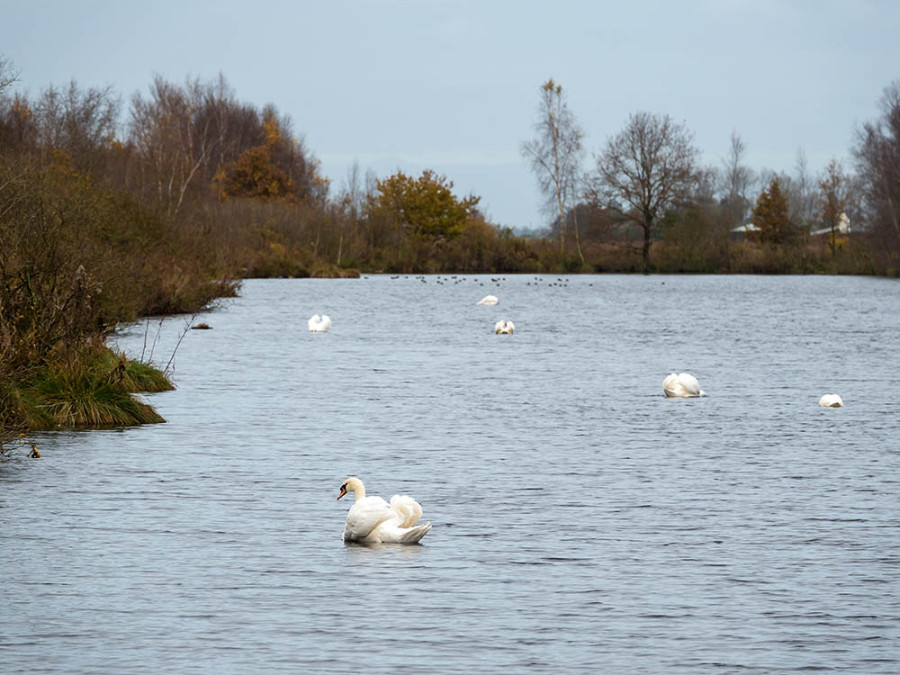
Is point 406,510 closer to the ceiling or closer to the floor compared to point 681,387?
closer to the floor

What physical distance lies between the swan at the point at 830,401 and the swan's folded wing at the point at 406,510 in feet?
33.7

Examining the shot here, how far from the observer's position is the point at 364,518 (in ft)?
32.5

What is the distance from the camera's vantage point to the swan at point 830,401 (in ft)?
61.8

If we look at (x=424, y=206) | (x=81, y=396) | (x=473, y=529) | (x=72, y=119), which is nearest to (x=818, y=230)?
(x=424, y=206)

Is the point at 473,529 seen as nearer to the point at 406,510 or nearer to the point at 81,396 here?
the point at 406,510

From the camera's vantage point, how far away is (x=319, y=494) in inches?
479

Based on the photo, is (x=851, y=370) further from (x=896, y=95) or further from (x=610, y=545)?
(x=896, y=95)

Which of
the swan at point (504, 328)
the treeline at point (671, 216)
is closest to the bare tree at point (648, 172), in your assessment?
the treeline at point (671, 216)

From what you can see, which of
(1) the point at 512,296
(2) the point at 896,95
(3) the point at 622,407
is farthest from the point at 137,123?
(3) the point at 622,407

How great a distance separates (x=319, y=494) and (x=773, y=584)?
4.61m

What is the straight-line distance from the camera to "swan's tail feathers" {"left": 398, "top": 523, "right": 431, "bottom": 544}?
9.88 metres

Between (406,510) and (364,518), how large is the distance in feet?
1.11

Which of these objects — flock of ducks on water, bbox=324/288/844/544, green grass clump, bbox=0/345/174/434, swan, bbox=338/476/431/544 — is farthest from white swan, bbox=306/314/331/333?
swan, bbox=338/476/431/544

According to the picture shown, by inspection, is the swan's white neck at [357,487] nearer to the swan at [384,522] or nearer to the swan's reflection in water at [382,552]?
the swan at [384,522]
